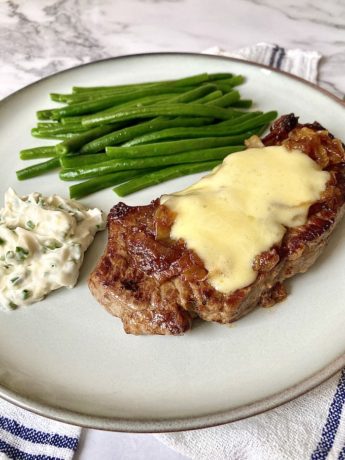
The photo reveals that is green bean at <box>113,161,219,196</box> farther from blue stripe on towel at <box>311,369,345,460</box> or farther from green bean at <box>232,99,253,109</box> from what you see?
blue stripe on towel at <box>311,369,345,460</box>

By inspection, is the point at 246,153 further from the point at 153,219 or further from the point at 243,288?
the point at 243,288

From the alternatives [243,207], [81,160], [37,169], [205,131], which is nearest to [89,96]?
[81,160]

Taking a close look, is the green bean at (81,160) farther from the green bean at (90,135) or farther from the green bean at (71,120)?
the green bean at (71,120)

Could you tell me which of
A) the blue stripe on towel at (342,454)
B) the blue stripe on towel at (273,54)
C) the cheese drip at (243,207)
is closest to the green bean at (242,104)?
the blue stripe on towel at (273,54)

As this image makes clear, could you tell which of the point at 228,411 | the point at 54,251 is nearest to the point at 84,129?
the point at 54,251

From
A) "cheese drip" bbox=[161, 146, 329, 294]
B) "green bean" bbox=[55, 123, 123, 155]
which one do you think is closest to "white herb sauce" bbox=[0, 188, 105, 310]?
"green bean" bbox=[55, 123, 123, 155]

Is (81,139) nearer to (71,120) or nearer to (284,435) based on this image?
(71,120)
